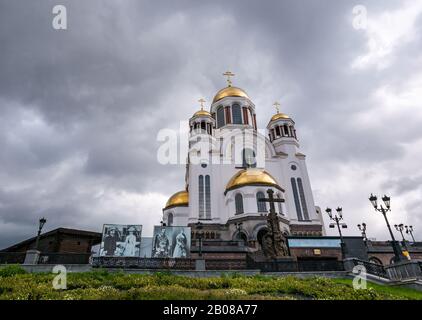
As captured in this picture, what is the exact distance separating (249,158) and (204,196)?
833 centimetres

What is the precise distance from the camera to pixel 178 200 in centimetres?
3256

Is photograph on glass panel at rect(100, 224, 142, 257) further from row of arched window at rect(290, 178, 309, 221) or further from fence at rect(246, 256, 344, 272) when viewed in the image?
row of arched window at rect(290, 178, 309, 221)

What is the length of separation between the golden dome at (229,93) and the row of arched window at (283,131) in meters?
8.06

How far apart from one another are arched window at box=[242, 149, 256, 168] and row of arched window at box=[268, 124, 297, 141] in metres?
5.71

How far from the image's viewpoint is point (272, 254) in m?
16.6

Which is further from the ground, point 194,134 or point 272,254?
point 194,134

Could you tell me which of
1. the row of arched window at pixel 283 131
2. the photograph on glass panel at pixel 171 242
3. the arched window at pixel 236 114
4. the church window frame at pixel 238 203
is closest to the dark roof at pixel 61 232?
the photograph on glass panel at pixel 171 242

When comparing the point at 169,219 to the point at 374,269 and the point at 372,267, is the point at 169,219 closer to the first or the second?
the point at 372,267

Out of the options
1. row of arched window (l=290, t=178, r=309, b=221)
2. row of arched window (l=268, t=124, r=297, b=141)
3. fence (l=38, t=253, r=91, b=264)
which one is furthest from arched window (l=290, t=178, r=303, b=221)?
fence (l=38, t=253, r=91, b=264)

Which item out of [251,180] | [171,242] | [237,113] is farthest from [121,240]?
[237,113]

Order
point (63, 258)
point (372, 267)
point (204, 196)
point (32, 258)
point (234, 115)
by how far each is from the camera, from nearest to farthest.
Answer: point (372, 267) < point (32, 258) < point (63, 258) < point (204, 196) < point (234, 115)
